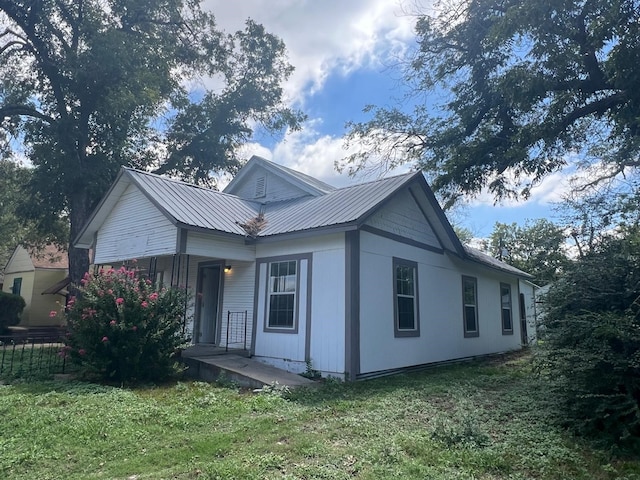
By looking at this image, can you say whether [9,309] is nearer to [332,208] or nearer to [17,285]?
[17,285]

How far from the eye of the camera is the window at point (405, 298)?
34.8 feet

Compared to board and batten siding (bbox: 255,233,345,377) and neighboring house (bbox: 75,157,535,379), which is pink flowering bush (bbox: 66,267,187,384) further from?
board and batten siding (bbox: 255,233,345,377)

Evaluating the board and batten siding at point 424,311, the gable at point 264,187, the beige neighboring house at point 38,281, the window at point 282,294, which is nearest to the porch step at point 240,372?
the window at point 282,294

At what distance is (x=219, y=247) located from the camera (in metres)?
10.6

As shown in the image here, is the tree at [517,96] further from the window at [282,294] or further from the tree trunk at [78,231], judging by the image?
the tree trunk at [78,231]

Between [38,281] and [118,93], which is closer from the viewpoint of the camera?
[118,93]

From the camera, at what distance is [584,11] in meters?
9.38

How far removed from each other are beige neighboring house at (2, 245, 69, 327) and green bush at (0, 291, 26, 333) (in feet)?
7.56

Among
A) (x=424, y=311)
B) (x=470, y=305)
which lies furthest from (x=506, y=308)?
(x=424, y=311)

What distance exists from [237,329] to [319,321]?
9.05 ft

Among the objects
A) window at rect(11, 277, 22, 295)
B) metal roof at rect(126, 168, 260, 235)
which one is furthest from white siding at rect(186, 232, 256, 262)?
window at rect(11, 277, 22, 295)

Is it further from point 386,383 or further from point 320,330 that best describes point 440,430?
point 320,330

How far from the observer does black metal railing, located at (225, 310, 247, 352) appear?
11.1 meters

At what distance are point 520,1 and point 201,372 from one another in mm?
10837
